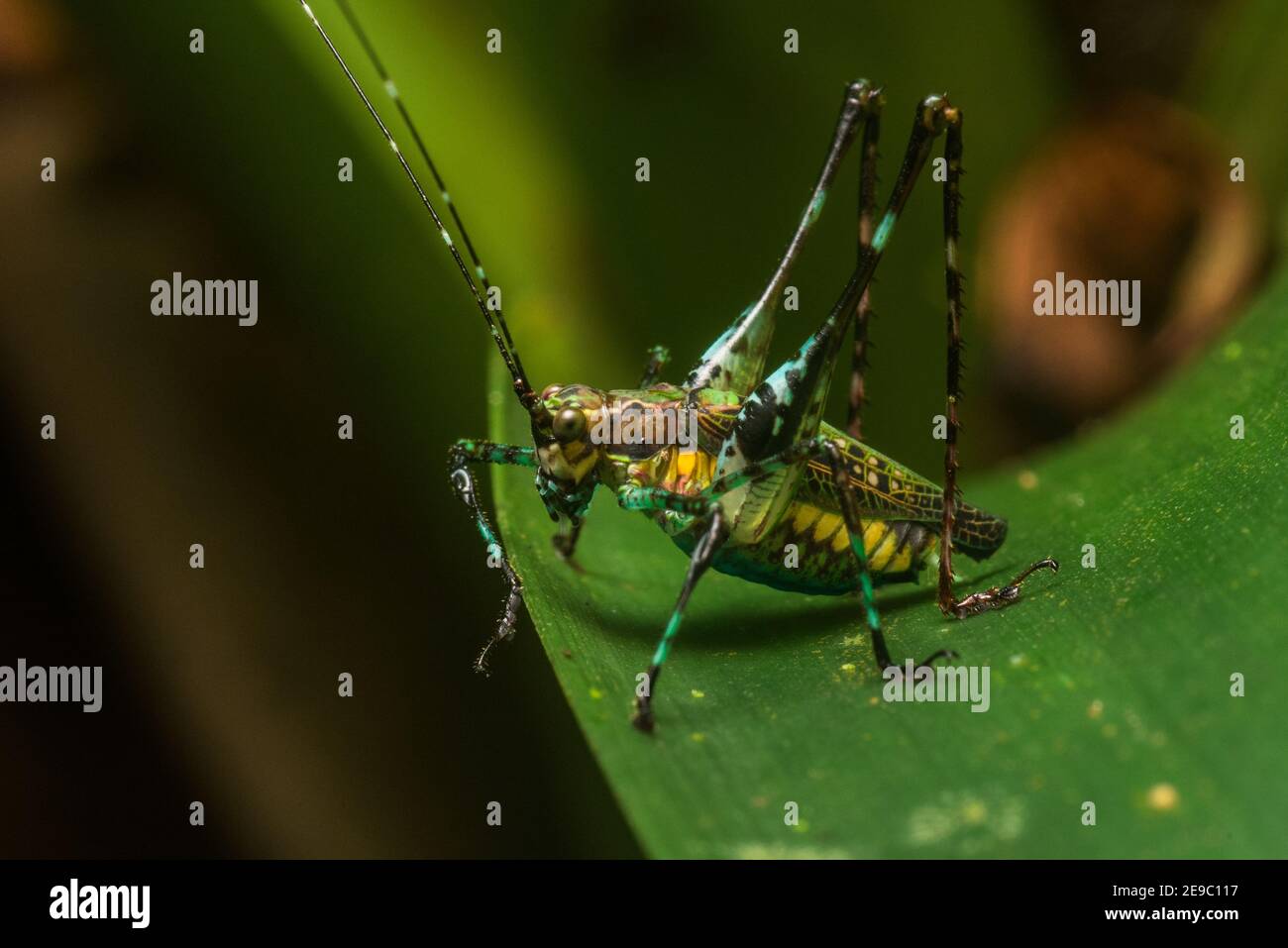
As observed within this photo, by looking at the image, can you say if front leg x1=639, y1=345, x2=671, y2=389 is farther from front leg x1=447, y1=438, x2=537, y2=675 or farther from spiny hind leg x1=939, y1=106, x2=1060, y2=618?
spiny hind leg x1=939, y1=106, x2=1060, y2=618

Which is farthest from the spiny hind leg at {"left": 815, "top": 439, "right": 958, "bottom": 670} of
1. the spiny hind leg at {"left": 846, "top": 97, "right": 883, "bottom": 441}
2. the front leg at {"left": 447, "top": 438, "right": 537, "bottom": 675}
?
the front leg at {"left": 447, "top": 438, "right": 537, "bottom": 675}

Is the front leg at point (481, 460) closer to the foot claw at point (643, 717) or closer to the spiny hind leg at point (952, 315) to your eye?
the foot claw at point (643, 717)

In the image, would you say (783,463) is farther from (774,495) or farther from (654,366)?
(654,366)

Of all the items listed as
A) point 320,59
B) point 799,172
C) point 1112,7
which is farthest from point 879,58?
point 320,59

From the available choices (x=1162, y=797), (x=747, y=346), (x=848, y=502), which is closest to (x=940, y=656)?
(x=848, y=502)

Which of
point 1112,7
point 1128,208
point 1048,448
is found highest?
point 1112,7

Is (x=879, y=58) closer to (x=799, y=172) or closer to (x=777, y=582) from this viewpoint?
(x=799, y=172)

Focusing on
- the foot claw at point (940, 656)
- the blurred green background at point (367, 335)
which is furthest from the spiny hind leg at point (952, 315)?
the blurred green background at point (367, 335)
